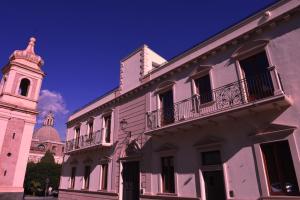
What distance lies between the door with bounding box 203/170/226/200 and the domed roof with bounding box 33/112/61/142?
72.7 m

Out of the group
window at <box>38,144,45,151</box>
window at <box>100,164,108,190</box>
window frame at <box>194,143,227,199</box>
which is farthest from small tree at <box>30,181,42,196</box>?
window frame at <box>194,143,227,199</box>

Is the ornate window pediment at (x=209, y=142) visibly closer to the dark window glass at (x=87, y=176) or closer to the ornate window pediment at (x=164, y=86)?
the ornate window pediment at (x=164, y=86)

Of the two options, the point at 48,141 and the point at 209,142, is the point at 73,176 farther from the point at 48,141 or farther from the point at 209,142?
the point at 48,141

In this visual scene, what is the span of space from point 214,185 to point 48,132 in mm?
75839

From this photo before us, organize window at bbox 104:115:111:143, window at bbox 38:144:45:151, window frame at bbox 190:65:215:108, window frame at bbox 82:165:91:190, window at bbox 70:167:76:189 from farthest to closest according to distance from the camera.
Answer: window at bbox 38:144:45:151
window at bbox 70:167:76:189
window frame at bbox 82:165:91:190
window at bbox 104:115:111:143
window frame at bbox 190:65:215:108

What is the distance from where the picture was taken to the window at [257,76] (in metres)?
8.24

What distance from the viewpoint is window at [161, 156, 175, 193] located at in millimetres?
10555

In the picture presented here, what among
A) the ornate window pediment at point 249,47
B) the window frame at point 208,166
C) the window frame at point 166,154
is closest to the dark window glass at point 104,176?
the window frame at point 166,154

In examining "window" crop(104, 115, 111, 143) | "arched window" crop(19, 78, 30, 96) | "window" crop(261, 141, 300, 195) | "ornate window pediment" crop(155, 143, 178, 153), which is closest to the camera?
"window" crop(261, 141, 300, 195)

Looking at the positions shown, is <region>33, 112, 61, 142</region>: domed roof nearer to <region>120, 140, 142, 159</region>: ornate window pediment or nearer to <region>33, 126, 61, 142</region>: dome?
<region>33, 126, 61, 142</region>: dome

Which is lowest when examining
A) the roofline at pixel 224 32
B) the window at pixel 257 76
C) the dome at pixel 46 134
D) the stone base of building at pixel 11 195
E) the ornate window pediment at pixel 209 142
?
the stone base of building at pixel 11 195

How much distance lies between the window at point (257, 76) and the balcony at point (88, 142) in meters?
9.45

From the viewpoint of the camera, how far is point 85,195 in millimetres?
15883

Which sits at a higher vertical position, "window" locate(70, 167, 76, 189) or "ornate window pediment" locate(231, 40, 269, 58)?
"ornate window pediment" locate(231, 40, 269, 58)
